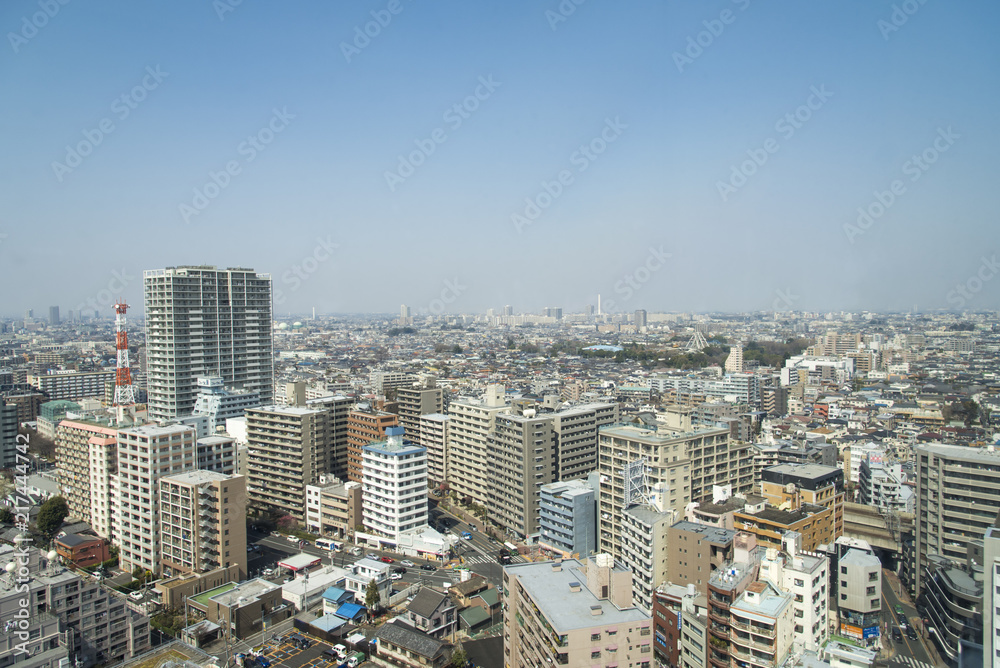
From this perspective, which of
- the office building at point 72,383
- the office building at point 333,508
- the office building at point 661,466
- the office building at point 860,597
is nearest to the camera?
the office building at point 860,597

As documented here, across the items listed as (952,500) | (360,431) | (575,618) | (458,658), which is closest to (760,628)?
(575,618)

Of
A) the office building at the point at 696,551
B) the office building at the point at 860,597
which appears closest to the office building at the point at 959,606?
the office building at the point at 860,597

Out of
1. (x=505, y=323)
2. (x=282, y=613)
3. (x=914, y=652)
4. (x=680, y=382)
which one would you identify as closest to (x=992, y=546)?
Result: (x=914, y=652)

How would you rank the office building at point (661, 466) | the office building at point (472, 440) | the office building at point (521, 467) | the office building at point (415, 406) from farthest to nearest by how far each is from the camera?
the office building at point (415, 406), the office building at point (472, 440), the office building at point (521, 467), the office building at point (661, 466)

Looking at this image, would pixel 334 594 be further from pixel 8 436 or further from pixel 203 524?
pixel 8 436

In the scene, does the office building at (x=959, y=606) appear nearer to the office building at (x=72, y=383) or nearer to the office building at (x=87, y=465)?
the office building at (x=87, y=465)

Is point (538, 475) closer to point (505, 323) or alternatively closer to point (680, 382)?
point (680, 382)
